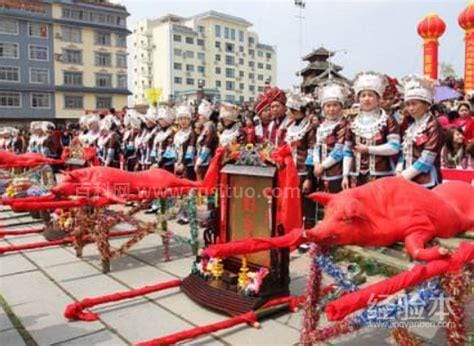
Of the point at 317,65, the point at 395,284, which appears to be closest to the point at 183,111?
the point at 395,284

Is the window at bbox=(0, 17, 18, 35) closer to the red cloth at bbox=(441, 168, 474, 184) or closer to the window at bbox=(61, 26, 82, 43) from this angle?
the window at bbox=(61, 26, 82, 43)

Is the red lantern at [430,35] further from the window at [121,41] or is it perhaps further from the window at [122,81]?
the window at [121,41]

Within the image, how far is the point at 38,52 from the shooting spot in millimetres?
36875

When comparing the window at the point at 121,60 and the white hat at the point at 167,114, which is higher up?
the window at the point at 121,60

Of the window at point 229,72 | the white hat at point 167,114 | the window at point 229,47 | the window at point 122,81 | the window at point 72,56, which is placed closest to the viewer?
the white hat at point 167,114

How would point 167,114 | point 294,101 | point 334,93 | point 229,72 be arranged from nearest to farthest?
point 334,93
point 294,101
point 167,114
point 229,72

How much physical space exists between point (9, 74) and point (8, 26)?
364 cm

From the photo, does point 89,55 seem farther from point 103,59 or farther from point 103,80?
point 103,80

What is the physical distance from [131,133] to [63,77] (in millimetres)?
31863

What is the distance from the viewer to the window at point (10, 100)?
34700 mm

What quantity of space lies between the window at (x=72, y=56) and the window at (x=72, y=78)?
3.16 ft

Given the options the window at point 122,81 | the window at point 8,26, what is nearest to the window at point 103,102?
the window at point 122,81

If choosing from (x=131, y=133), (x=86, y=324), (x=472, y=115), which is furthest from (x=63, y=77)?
(x=86, y=324)

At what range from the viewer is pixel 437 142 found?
12.2 ft
